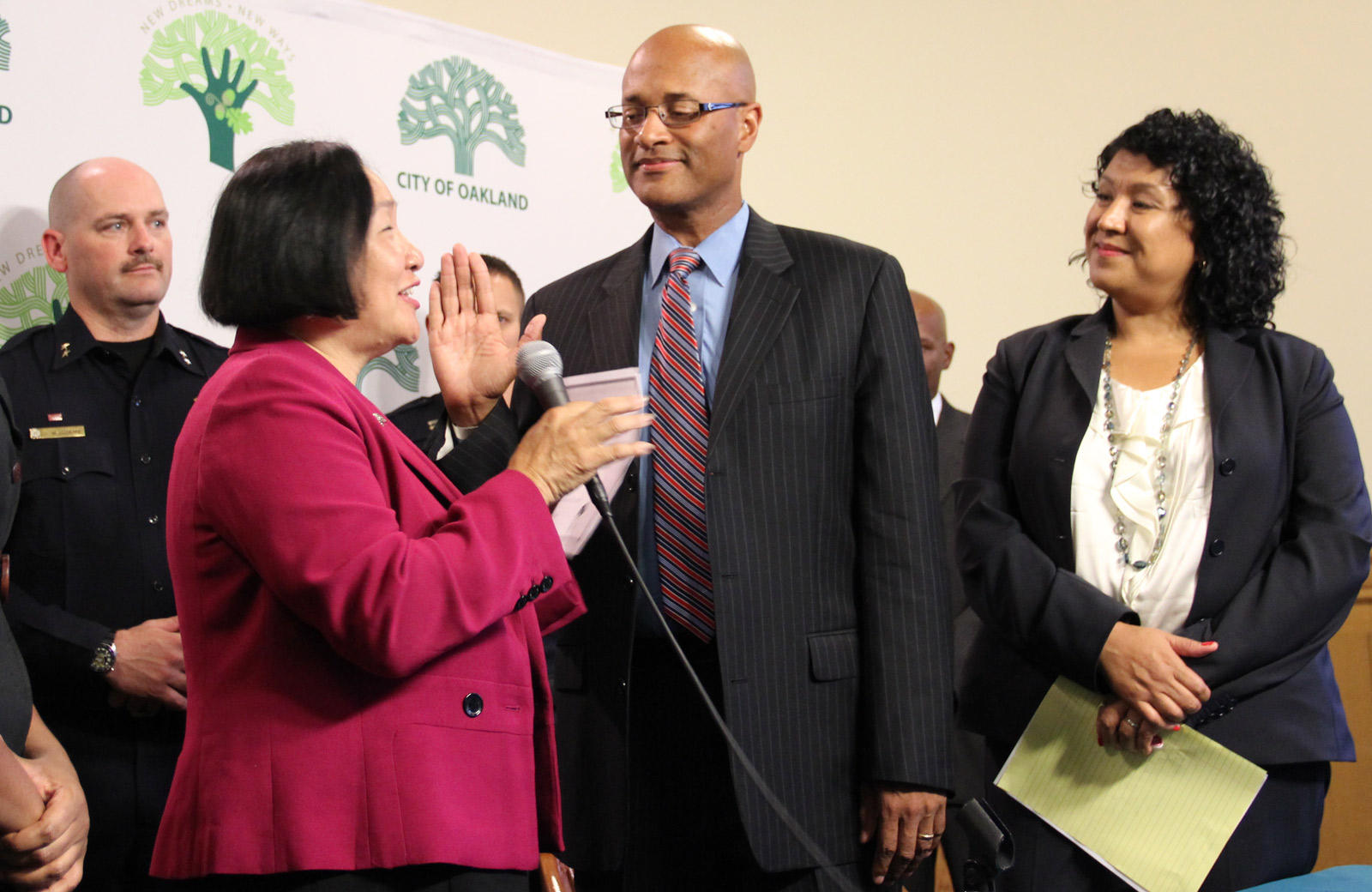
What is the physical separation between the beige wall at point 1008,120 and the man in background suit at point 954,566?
1.09 feet

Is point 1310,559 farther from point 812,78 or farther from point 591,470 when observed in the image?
point 812,78

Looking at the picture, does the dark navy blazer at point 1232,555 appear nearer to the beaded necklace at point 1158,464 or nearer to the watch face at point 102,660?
the beaded necklace at point 1158,464

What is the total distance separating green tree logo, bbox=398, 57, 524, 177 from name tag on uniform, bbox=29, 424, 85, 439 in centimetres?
114

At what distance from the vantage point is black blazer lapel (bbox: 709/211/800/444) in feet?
6.24

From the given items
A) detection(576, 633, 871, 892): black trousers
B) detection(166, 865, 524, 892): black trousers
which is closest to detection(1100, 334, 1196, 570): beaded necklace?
detection(576, 633, 871, 892): black trousers

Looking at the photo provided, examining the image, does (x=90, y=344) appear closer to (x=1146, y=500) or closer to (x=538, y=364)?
(x=538, y=364)

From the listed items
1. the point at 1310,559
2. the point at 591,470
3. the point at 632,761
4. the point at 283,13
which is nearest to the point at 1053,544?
the point at 1310,559

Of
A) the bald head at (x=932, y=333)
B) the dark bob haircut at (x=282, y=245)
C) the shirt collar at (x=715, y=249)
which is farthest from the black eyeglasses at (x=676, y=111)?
the bald head at (x=932, y=333)

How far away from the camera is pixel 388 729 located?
132 centimetres

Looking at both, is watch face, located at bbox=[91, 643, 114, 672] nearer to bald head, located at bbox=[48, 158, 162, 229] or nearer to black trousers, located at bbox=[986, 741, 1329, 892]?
bald head, located at bbox=[48, 158, 162, 229]

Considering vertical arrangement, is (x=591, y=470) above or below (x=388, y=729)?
above

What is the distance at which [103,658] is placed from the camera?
94.5 inches

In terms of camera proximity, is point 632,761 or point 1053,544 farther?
point 1053,544

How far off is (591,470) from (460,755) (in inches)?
15.0
